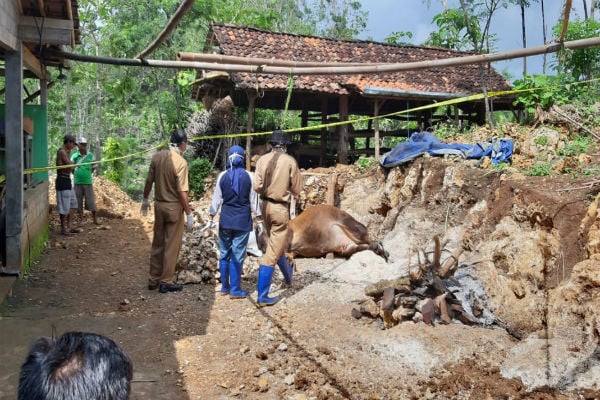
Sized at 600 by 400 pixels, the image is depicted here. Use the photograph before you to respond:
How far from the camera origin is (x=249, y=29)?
15211mm

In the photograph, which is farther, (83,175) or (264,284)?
(83,175)

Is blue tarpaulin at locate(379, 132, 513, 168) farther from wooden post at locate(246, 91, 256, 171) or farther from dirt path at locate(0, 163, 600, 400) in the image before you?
wooden post at locate(246, 91, 256, 171)

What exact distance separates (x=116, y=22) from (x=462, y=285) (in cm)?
2031

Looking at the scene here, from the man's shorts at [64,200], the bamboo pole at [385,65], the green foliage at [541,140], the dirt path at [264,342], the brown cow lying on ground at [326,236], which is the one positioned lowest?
the dirt path at [264,342]

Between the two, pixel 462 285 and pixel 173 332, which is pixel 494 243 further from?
pixel 173 332

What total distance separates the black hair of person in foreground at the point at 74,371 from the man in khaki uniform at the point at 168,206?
5.28 metres

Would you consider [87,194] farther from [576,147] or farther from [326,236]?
[576,147]

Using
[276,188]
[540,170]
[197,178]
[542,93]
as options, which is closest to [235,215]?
[276,188]

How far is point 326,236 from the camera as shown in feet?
28.8

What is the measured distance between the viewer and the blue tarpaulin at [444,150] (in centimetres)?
876

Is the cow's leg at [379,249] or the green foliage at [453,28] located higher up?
the green foliage at [453,28]

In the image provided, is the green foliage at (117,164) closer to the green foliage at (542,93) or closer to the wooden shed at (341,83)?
the wooden shed at (341,83)

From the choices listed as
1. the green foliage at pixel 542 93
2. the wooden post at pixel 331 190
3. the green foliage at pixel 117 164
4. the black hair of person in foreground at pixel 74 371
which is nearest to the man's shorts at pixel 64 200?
the wooden post at pixel 331 190

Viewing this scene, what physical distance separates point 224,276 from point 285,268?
80cm
